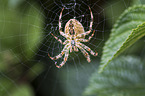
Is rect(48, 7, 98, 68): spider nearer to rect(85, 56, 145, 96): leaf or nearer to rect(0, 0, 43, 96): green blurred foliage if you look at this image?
rect(0, 0, 43, 96): green blurred foliage

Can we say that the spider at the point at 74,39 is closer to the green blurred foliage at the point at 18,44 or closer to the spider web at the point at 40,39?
the spider web at the point at 40,39

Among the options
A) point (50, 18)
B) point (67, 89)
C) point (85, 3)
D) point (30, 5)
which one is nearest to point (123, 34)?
point (85, 3)

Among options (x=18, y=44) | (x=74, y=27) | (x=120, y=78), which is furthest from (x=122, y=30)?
(x=18, y=44)

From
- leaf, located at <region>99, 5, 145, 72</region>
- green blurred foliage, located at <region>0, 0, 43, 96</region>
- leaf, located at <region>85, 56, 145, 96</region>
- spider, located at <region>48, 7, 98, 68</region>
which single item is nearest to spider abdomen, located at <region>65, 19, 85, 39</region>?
spider, located at <region>48, 7, 98, 68</region>

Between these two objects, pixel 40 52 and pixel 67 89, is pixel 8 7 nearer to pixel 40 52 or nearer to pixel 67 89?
pixel 40 52

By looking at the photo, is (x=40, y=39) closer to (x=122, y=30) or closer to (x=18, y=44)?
(x=18, y=44)

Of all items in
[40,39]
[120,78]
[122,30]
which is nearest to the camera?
[122,30]
